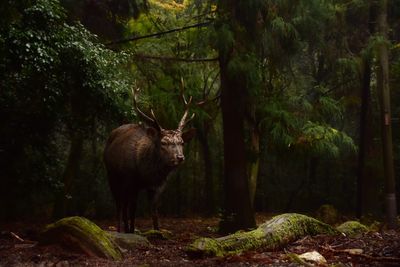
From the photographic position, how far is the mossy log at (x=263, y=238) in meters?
6.22

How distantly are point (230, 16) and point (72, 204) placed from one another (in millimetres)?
9061

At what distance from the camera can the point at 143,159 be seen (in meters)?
9.55

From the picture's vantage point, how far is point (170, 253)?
7207 mm

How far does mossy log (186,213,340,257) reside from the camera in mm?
6223

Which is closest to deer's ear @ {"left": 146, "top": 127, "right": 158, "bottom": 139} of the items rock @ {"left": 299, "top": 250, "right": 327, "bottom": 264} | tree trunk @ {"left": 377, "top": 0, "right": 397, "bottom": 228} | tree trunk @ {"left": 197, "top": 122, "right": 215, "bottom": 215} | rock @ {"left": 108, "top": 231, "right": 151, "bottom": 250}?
rock @ {"left": 108, "top": 231, "right": 151, "bottom": 250}

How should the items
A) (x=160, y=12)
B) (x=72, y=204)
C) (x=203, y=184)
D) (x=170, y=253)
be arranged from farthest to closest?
(x=203, y=184) → (x=72, y=204) → (x=160, y=12) → (x=170, y=253)

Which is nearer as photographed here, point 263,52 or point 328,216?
point 263,52

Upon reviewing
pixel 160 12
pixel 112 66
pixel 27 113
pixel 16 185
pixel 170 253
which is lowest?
pixel 170 253

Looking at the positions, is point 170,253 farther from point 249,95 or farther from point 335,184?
point 335,184

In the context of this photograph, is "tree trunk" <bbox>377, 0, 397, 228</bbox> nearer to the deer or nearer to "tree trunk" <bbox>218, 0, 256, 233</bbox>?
"tree trunk" <bbox>218, 0, 256, 233</bbox>

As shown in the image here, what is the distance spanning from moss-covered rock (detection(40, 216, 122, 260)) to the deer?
240 cm

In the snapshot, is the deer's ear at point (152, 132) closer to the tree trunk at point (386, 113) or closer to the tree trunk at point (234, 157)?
the tree trunk at point (234, 157)

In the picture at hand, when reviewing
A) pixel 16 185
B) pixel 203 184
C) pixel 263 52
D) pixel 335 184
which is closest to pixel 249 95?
pixel 263 52

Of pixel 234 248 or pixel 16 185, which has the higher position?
pixel 16 185
